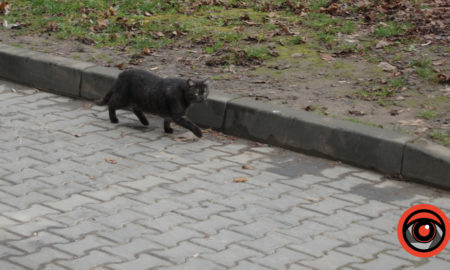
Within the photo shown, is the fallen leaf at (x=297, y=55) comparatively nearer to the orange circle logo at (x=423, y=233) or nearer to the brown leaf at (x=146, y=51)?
the brown leaf at (x=146, y=51)

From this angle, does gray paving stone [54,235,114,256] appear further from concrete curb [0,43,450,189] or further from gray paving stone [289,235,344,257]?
concrete curb [0,43,450,189]

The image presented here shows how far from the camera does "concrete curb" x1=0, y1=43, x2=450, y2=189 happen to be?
640 cm

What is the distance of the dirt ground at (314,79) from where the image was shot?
23.7 ft

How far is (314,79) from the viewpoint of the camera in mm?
8164

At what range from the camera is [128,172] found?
21.1ft

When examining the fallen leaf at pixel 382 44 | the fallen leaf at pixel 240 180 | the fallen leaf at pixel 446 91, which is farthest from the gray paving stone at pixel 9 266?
the fallen leaf at pixel 382 44

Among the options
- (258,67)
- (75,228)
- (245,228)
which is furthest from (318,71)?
(75,228)

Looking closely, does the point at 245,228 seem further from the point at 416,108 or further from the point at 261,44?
the point at 261,44

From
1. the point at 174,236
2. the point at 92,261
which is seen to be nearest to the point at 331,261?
the point at 174,236

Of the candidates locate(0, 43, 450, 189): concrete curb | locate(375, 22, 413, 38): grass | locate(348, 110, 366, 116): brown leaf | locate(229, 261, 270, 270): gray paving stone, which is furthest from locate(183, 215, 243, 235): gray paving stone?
locate(375, 22, 413, 38): grass

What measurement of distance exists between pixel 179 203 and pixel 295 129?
1666mm

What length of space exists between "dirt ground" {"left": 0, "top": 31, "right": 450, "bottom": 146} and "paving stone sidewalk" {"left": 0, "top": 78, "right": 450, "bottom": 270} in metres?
0.68

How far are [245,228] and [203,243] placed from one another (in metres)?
0.40

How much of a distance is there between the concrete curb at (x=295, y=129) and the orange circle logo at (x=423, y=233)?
75 cm
